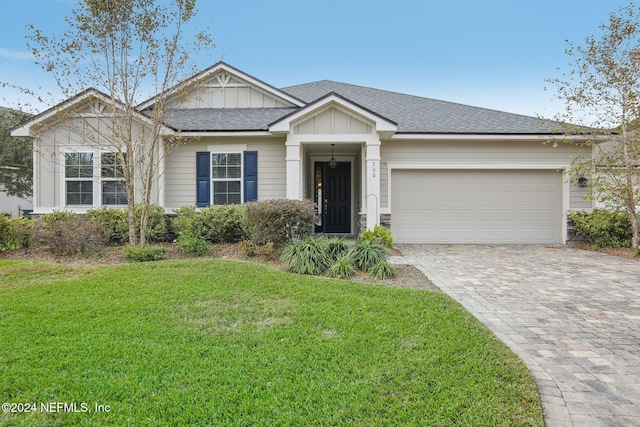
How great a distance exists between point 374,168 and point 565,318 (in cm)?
631

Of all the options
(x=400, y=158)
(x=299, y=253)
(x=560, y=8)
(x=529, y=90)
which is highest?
(x=560, y=8)

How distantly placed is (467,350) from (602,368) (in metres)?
1.10

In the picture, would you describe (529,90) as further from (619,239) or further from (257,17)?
(257,17)

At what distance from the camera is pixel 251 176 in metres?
10.4

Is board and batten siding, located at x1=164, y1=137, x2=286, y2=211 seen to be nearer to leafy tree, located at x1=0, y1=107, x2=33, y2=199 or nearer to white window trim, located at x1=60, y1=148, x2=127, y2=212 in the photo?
white window trim, located at x1=60, y1=148, x2=127, y2=212

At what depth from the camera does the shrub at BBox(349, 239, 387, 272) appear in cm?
651

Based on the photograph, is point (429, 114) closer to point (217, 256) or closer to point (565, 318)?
point (217, 256)

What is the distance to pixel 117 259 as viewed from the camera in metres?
7.34

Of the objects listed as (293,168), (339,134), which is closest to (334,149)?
(339,134)

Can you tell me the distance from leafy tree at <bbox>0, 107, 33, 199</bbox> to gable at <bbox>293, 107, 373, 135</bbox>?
16314 millimetres

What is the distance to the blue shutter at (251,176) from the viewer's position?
10312 millimetres

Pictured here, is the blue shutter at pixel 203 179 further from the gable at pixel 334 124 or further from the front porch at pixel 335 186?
the front porch at pixel 335 186

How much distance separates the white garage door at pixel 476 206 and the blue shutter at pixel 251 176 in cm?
430

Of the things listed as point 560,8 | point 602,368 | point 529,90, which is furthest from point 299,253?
point 529,90
